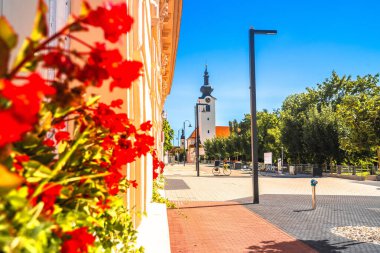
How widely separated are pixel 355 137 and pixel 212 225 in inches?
161

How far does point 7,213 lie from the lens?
3.30 feet

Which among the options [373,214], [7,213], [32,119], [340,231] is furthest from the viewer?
[373,214]

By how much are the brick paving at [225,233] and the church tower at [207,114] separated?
91.8 meters

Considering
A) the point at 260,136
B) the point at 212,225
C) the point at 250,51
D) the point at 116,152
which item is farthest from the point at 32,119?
the point at 260,136

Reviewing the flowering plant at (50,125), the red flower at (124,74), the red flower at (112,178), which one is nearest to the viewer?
the flowering plant at (50,125)

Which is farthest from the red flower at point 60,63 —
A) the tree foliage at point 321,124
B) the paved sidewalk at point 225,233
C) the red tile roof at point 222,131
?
the red tile roof at point 222,131

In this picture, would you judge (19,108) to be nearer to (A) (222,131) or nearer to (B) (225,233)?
(B) (225,233)

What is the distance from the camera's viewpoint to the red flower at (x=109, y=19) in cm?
99

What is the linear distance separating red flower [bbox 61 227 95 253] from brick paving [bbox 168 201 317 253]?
18.6ft

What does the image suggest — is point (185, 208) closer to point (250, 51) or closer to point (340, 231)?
point (340, 231)

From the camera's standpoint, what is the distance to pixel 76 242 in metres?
1.16

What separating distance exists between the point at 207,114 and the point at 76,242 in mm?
106557

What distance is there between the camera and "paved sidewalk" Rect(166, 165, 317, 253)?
6889 millimetres

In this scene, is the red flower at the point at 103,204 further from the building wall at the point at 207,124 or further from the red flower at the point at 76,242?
the building wall at the point at 207,124
